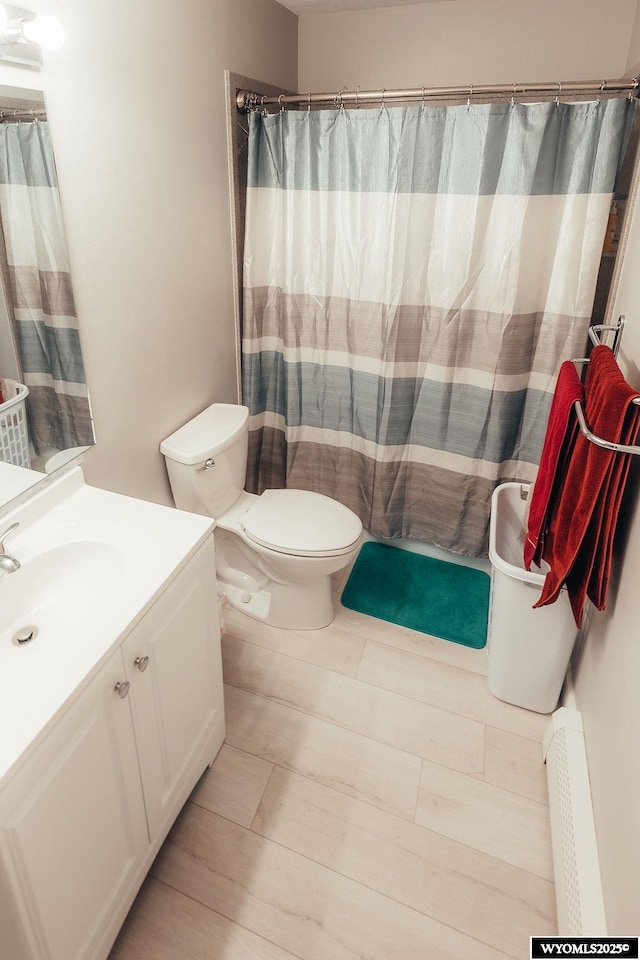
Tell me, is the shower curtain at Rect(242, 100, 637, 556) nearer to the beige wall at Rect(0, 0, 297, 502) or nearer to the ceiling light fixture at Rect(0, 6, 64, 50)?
the beige wall at Rect(0, 0, 297, 502)

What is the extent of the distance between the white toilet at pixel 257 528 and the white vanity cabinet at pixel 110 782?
54 cm

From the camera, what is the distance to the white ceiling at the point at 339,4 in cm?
209

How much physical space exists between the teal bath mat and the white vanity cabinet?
94 cm

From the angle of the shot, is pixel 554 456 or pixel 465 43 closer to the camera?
pixel 554 456

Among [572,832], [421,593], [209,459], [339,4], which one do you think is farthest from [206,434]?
[339,4]

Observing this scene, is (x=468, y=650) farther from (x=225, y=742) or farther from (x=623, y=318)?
(x=623, y=318)

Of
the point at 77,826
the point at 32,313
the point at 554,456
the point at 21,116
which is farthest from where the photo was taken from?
the point at 554,456

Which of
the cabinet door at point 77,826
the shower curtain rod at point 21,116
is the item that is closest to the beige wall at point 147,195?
the shower curtain rod at point 21,116

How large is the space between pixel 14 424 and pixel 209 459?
69cm

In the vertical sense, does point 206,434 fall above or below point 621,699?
above

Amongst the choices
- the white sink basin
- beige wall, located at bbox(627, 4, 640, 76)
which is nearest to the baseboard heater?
the white sink basin

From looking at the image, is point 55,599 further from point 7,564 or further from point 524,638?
point 524,638

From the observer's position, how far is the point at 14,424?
54.0 inches

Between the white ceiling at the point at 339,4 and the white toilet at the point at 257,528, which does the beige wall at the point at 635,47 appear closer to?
the white ceiling at the point at 339,4
